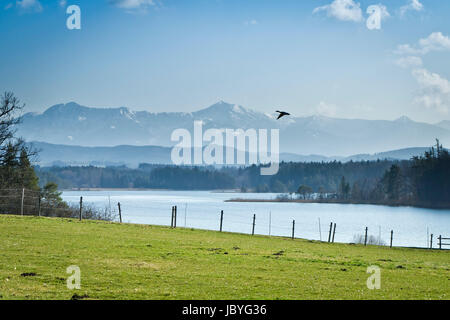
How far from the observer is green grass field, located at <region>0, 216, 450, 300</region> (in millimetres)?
15844

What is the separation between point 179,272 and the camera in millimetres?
20125

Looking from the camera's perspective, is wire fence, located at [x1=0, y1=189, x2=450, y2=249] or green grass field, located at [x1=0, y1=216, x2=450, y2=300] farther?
wire fence, located at [x1=0, y1=189, x2=450, y2=249]

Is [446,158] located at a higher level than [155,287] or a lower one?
higher

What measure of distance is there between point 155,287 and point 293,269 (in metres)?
8.08

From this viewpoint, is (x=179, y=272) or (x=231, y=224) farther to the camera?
(x=231, y=224)

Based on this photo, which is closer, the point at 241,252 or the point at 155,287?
the point at 155,287

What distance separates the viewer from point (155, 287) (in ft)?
54.2

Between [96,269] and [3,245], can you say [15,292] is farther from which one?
[3,245]

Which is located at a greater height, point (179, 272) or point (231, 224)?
point (179, 272)

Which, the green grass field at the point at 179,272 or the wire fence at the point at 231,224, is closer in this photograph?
the green grass field at the point at 179,272

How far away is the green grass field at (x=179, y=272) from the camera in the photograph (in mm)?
15844
